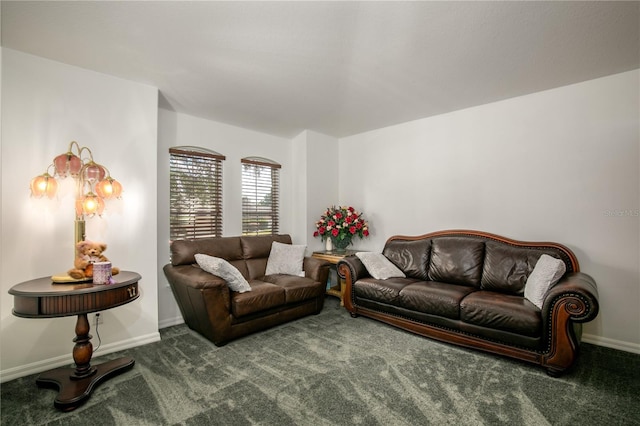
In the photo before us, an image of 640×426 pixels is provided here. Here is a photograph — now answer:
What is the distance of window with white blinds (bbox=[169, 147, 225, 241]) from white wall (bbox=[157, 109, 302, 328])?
2.8 inches

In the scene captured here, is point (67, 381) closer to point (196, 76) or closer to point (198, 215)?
point (198, 215)

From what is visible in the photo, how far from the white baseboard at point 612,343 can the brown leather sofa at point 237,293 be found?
2.79 metres

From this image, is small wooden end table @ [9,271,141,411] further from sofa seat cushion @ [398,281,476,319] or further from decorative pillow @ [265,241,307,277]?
sofa seat cushion @ [398,281,476,319]

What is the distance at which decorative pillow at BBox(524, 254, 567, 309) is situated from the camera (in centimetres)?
255

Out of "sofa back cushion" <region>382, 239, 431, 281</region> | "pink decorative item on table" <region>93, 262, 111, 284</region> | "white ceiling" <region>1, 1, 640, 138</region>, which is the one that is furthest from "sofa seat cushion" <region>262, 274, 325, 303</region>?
"white ceiling" <region>1, 1, 640, 138</region>

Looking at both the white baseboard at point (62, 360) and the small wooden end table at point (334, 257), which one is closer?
the white baseboard at point (62, 360)

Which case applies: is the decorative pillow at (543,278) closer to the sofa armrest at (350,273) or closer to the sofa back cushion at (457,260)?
the sofa back cushion at (457,260)

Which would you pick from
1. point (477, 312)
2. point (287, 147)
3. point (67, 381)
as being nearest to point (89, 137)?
point (67, 381)

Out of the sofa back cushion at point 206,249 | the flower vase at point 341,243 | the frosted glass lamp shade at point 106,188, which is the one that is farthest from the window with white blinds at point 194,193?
the flower vase at point 341,243

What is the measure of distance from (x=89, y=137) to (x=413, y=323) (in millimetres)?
3673

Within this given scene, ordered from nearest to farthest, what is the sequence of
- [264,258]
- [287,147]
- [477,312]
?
1. [477,312]
2. [264,258]
3. [287,147]

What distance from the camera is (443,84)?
3066 millimetres

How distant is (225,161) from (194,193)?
0.64m

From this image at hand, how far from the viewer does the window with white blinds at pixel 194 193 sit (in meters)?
3.70
